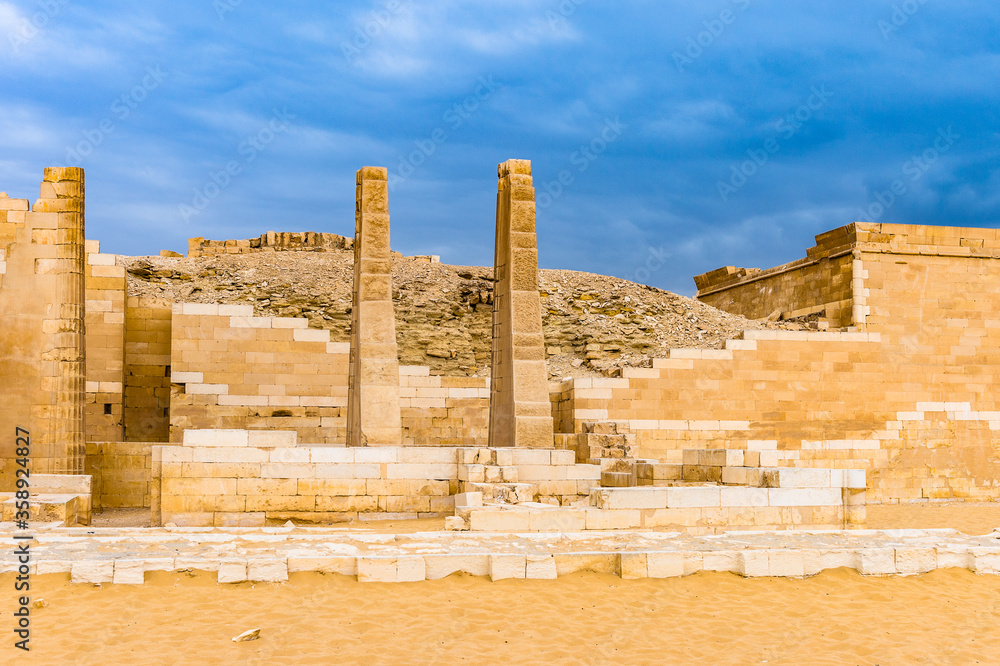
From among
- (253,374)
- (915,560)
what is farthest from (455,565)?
(253,374)

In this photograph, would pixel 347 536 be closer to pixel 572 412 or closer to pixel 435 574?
pixel 435 574

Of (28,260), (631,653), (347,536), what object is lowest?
(631,653)

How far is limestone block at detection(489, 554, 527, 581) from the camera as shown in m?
8.52

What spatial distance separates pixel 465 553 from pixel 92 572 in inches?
138

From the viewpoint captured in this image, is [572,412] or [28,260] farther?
[572,412]

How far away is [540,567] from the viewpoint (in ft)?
28.2

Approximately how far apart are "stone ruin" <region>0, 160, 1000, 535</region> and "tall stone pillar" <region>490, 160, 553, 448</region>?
0.04m

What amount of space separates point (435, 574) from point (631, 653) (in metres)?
2.22

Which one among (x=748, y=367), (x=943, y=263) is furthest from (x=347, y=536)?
(x=943, y=263)

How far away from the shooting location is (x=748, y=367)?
63.9 feet

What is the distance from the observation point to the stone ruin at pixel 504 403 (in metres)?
12.4

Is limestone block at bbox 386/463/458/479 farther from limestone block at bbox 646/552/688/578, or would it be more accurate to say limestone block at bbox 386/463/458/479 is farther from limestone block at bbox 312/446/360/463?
limestone block at bbox 646/552/688/578

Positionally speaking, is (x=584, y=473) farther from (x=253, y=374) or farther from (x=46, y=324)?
(x=46, y=324)

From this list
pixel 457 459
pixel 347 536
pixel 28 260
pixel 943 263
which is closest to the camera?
pixel 347 536
